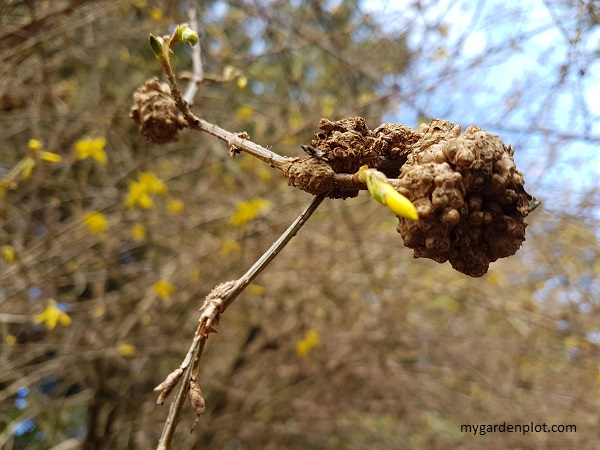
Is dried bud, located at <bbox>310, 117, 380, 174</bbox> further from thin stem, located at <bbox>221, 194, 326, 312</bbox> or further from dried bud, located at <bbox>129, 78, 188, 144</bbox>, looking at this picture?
dried bud, located at <bbox>129, 78, 188, 144</bbox>

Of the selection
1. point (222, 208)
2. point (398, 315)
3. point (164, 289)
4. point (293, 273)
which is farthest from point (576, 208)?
point (164, 289)

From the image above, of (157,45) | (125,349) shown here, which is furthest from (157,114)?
(125,349)

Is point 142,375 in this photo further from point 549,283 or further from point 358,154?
point 358,154

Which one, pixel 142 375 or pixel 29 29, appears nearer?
pixel 29 29

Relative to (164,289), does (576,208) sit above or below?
above

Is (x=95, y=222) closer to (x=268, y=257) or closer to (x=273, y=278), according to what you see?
(x=273, y=278)
